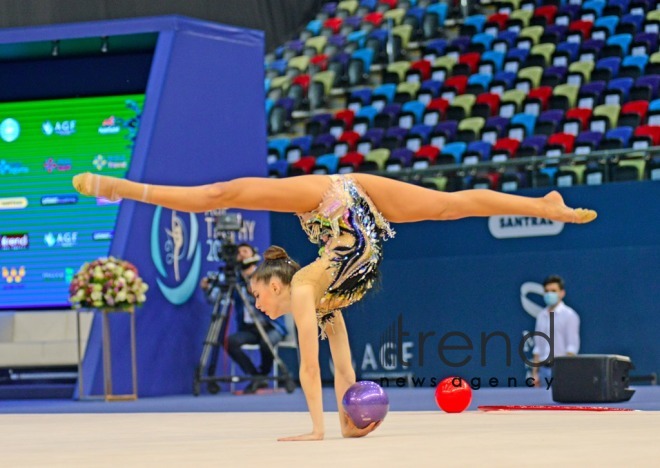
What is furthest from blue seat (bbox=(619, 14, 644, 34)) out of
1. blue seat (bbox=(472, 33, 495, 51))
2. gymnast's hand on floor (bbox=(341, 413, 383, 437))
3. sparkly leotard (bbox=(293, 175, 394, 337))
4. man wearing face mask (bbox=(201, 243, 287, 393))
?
gymnast's hand on floor (bbox=(341, 413, 383, 437))

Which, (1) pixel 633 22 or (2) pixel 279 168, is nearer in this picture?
(2) pixel 279 168

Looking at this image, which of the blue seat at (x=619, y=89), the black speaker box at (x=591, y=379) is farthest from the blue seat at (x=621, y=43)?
the black speaker box at (x=591, y=379)

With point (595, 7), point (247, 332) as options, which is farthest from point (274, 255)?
point (595, 7)

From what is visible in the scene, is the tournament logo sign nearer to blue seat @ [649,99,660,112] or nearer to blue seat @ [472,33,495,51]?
blue seat @ [649,99,660,112]

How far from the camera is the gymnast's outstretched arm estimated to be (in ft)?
17.9

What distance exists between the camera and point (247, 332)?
A: 11797 mm

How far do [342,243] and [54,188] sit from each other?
6797 mm

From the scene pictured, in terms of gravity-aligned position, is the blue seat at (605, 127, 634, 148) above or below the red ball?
above

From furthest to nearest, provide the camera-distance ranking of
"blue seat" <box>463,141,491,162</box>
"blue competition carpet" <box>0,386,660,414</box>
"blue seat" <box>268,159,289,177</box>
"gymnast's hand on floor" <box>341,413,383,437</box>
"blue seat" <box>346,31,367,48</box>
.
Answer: "blue seat" <box>346,31,367,48</box>, "blue seat" <box>268,159,289,177</box>, "blue seat" <box>463,141,491,162</box>, "blue competition carpet" <box>0,386,660,414</box>, "gymnast's hand on floor" <box>341,413,383,437</box>

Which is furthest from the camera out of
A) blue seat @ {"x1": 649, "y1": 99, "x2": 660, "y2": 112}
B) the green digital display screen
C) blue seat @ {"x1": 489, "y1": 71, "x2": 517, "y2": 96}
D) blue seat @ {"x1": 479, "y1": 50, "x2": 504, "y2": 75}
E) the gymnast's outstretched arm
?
blue seat @ {"x1": 479, "y1": 50, "x2": 504, "y2": 75}

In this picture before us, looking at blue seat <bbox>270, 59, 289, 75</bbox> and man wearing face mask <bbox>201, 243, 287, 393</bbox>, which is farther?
blue seat <bbox>270, 59, 289, 75</bbox>

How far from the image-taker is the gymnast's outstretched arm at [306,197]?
17.9 feet

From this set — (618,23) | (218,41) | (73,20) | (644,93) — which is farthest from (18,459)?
(618,23)

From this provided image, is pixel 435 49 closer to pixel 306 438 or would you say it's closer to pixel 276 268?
pixel 276 268
